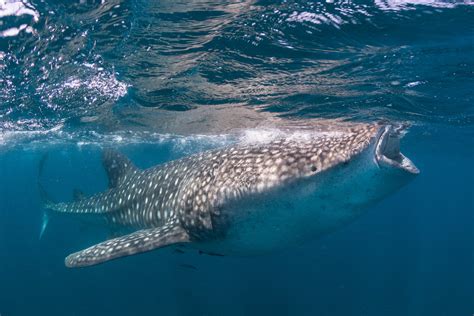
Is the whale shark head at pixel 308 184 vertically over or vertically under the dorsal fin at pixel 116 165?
over

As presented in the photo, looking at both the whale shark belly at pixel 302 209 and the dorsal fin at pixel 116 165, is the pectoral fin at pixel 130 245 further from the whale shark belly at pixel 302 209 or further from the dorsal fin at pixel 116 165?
the dorsal fin at pixel 116 165

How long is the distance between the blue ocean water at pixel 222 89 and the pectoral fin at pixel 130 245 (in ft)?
12.6

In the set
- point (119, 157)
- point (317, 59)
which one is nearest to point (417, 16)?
point (317, 59)

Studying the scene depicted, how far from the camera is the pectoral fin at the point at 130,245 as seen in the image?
17.5 feet

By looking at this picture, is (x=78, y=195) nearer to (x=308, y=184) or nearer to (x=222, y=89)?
(x=222, y=89)

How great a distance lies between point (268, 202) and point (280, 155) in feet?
2.32

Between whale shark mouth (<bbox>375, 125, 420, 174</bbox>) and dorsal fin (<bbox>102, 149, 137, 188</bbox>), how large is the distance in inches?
274

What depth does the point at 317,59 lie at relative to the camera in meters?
9.35

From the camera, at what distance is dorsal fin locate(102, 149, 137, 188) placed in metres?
9.42

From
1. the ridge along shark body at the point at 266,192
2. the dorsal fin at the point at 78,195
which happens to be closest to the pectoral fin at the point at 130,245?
the ridge along shark body at the point at 266,192

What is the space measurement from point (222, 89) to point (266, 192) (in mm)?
7908

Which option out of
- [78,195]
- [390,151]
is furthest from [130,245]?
[78,195]

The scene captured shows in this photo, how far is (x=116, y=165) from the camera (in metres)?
9.52

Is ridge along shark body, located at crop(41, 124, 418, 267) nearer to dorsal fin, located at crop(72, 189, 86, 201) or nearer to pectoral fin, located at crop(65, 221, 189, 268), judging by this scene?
Result: pectoral fin, located at crop(65, 221, 189, 268)
